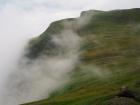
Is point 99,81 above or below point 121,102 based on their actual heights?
above

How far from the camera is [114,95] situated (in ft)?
415

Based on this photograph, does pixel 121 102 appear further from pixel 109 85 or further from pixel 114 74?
pixel 114 74

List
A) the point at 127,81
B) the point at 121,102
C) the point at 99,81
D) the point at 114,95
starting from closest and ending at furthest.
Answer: the point at 121,102 → the point at 114,95 → the point at 127,81 → the point at 99,81

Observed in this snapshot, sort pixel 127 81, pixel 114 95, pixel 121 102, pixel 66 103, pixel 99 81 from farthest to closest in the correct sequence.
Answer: pixel 99 81 < pixel 127 81 < pixel 66 103 < pixel 114 95 < pixel 121 102

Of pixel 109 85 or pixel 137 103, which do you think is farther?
pixel 109 85

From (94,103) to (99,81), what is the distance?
61.9 metres

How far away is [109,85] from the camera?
167 meters

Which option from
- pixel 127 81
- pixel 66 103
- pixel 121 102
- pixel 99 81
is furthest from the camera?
pixel 99 81

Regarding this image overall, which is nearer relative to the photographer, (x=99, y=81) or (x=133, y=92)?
(x=133, y=92)

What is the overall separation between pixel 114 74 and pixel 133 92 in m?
70.8

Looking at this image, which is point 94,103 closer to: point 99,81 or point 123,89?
point 123,89

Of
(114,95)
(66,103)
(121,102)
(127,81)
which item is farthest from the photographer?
(127,81)

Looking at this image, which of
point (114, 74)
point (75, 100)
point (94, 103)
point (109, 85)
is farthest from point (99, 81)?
point (94, 103)

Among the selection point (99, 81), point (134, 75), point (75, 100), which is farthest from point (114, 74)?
point (75, 100)
